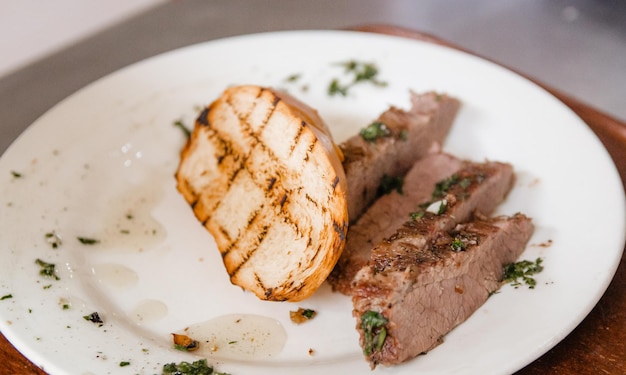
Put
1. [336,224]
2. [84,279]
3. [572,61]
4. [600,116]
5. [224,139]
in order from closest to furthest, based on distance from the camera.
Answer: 1. [336,224]
2. [84,279]
3. [224,139]
4. [600,116]
5. [572,61]

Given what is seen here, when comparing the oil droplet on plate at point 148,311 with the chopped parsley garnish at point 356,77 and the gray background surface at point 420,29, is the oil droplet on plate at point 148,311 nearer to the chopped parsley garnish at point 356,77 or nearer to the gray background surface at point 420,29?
the chopped parsley garnish at point 356,77

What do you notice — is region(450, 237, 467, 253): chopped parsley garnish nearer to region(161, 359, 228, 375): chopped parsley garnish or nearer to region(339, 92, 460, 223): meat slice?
region(339, 92, 460, 223): meat slice

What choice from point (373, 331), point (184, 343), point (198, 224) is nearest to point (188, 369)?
point (184, 343)

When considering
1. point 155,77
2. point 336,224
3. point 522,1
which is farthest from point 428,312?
point 522,1

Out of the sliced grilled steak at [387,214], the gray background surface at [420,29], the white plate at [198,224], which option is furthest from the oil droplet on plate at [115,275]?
the gray background surface at [420,29]

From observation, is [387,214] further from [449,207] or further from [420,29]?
[420,29]

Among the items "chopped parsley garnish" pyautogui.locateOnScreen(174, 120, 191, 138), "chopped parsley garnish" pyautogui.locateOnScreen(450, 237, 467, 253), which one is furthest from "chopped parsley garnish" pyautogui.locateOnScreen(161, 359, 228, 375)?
"chopped parsley garnish" pyautogui.locateOnScreen(174, 120, 191, 138)

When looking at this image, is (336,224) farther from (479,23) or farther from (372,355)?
(479,23)
